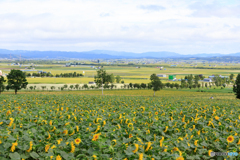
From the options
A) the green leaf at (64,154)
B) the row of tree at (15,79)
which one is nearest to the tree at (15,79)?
the row of tree at (15,79)

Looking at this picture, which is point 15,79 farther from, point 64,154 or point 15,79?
point 64,154

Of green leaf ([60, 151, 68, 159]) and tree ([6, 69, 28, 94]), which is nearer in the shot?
green leaf ([60, 151, 68, 159])

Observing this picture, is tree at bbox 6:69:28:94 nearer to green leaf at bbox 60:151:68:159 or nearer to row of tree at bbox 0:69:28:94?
row of tree at bbox 0:69:28:94

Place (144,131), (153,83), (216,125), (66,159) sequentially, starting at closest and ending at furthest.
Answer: (66,159), (144,131), (216,125), (153,83)

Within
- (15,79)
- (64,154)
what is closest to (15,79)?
(15,79)

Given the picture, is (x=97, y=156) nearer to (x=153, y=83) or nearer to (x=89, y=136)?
(x=89, y=136)

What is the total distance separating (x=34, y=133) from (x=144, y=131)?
A: 15.4 feet

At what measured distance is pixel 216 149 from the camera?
825cm

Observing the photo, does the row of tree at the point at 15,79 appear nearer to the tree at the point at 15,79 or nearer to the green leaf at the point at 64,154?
the tree at the point at 15,79

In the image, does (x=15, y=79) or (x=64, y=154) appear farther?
(x=15, y=79)

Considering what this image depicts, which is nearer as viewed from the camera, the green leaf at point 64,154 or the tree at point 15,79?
the green leaf at point 64,154

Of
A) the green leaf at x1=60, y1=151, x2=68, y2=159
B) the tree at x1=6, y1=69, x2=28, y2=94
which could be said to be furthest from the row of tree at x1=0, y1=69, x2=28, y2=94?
the green leaf at x1=60, y1=151, x2=68, y2=159

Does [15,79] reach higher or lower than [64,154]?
lower

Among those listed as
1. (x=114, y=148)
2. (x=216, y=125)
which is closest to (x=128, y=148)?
(x=114, y=148)
